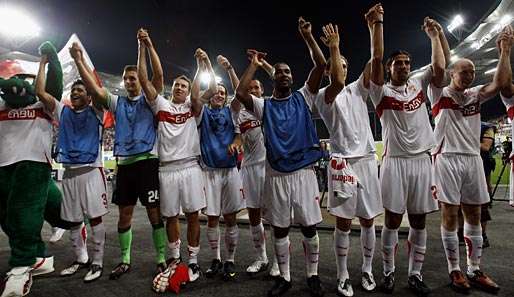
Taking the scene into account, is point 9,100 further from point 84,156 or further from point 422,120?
point 422,120

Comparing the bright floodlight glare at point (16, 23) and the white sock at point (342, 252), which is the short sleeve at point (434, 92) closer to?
the white sock at point (342, 252)

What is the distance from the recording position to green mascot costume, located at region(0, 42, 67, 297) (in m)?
3.44

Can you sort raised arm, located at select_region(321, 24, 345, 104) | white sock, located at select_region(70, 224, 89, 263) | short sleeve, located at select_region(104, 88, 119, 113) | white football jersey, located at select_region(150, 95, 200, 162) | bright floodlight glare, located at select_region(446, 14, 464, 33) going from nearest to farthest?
1. raised arm, located at select_region(321, 24, 345, 104)
2. white football jersey, located at select_region(150, 95, 200, 162)
3. short sleeve, located at select_region(104, 88, 119, 113)
4. white sock, located at select_region(70, 224, 89, 263)
5. bright floodlight glare, located at select_region(446, 14, 464, 33)

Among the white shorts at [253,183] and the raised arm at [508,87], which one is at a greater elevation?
the raised arm at [508,87]

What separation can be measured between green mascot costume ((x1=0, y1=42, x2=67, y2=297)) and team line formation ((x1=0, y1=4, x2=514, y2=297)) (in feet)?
0.05

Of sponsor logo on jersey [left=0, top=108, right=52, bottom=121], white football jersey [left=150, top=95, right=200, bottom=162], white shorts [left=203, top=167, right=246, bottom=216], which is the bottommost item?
white shorts [left=203, top=167, right=246, bottom=216]

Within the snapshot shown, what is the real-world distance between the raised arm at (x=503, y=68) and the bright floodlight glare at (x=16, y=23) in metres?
14.6

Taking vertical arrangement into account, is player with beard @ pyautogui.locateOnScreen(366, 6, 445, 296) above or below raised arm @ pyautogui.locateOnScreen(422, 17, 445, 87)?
below

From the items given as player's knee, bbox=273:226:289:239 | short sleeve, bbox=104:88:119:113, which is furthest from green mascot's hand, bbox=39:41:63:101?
player's knee, bbox=273:226:289:239

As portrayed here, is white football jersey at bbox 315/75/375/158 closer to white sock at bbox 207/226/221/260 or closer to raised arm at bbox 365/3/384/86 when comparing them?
raised arm at bbox 365/3/384/86

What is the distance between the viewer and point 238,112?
4156 millimetres

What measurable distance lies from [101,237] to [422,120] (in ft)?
12.8

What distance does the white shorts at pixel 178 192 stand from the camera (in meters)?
3.63

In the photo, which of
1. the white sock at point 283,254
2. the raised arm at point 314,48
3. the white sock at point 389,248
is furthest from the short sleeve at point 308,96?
the white sock at point 389,248
